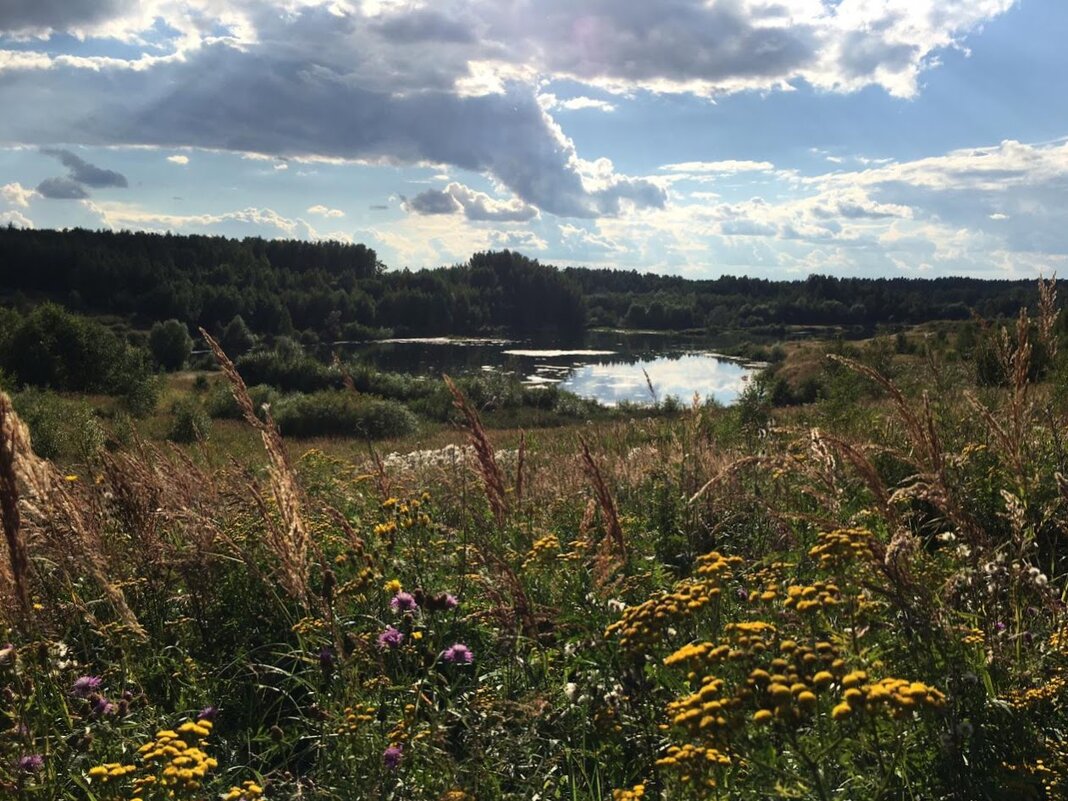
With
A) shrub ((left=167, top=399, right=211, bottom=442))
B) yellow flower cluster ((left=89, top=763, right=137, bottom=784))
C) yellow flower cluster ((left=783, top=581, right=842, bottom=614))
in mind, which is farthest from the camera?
shrub ((left=167, top=399, right=211, bottom=442))

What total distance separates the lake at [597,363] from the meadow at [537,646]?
2703 centimetres

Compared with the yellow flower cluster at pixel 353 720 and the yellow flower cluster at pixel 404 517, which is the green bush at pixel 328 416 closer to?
the yellow flower cluster at pixel 404 517

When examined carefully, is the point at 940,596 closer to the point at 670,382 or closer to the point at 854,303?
the point at 670,382

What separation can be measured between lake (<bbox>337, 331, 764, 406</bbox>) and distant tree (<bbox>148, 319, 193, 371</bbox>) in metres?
16.1

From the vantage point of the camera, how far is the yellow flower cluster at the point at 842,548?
2477 mm

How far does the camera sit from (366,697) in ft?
9.46

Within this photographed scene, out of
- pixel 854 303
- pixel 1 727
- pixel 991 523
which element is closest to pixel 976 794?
pixel 991 523

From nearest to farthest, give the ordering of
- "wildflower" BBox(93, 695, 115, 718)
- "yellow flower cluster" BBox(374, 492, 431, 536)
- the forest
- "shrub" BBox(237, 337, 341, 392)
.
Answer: "wildflower" BBox(93, 695, 115, 718) < "yellow flower cluster" BBox(374, 492, 431, 536) < "shrub" BBox(237, 337, 341, 392) < the forest

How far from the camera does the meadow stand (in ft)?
6.64

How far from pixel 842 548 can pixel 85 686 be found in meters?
2.68

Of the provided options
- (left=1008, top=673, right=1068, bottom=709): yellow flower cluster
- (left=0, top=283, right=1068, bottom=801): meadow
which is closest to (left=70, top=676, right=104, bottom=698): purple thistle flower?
(left=0, top=283, right=1068, bottom=801): meadow

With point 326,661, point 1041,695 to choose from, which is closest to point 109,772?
point 326,661

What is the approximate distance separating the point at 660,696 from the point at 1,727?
2.53 m

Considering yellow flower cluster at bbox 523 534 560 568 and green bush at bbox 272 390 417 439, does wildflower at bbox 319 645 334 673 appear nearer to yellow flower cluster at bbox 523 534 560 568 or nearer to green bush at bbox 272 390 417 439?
yellow flower cluster at bbox 523 534 560 568
